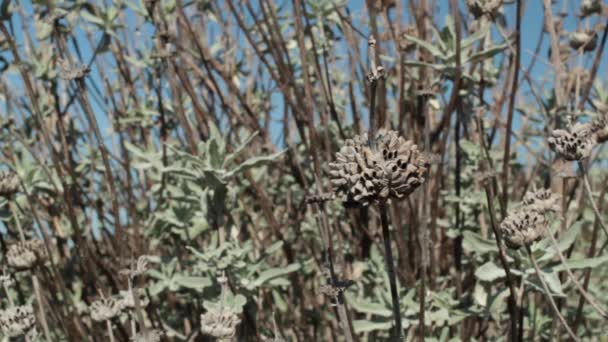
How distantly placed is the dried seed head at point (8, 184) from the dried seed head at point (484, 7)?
993mm

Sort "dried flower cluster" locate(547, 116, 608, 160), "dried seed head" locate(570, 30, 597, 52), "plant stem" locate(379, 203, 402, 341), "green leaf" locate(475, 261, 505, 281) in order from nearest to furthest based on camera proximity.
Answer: "plant stem" locate(379, 203, 402, 341) → "dried flower cluster" locate(547, 116, 608, 160) → "green leaf" locate(475, 261, 505, 281) → "dried seed head" locate(570, 30, 597, 52)

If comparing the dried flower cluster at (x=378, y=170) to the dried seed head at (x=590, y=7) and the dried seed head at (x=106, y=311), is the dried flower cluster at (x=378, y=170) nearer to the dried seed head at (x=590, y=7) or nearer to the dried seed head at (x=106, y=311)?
the dried seed head at (x=106, y=311)

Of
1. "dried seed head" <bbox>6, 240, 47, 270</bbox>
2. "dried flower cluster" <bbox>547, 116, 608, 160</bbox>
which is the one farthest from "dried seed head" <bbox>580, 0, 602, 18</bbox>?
"dried seed head" <bbox>6, 240, 47, 270</bbox>

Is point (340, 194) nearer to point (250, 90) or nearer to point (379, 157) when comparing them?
point (379, 157)

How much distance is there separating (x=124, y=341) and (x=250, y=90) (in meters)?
0.93

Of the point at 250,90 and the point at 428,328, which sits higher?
the point at 250,90

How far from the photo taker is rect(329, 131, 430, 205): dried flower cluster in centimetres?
72

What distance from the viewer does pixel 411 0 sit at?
140cm

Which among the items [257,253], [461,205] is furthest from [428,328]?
[257,253]

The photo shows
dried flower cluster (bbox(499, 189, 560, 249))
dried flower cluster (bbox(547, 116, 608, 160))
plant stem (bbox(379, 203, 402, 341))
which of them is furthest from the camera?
dried flower cluster (bbox(547, 116, 608, 160))

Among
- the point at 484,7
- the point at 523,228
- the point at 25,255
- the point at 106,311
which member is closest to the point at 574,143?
the point at 523,228

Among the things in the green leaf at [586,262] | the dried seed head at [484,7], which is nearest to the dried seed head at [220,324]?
the green leaf at [586,262]

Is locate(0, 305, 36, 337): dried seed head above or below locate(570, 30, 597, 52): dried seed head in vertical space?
below

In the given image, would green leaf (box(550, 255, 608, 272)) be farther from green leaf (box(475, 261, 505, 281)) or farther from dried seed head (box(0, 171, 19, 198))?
dried seed head (box(0, 171, 19, 198))
